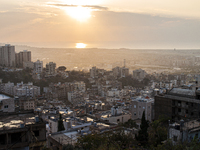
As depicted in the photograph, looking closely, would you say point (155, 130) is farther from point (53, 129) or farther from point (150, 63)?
point (150, 63)

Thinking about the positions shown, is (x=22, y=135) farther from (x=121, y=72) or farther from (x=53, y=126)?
(x=121, y=72)

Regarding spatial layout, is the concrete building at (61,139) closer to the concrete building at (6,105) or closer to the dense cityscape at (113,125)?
the dense cityscape at (113,125)

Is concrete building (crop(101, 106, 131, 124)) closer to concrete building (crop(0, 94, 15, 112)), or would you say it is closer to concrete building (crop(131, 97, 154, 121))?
concrete building (crop(131, 97, 154, 121))

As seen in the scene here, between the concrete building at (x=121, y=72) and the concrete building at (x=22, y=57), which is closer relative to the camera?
the concrete building at (x=22, y=57)

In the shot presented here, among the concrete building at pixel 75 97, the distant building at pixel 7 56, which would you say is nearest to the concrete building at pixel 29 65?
the distant building at pixel 7 56

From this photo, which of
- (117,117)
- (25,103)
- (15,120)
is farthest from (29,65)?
(15,120)

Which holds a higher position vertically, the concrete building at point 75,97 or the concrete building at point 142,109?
the concrete building at point 142,109
